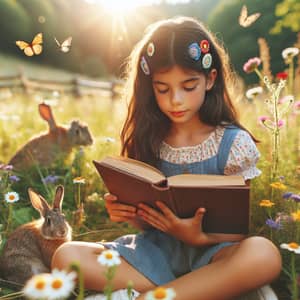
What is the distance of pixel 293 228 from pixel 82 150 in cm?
157

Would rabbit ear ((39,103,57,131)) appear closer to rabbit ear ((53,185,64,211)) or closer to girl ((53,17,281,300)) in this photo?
girl ((53,17,281,300))

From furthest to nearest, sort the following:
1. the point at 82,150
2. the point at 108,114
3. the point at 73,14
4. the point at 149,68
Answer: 1. the point at 73,14
2. the point at 108,114
3. the point at 82,150
4. the point at 149,68

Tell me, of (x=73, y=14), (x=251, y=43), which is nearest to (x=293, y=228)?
(x=251, y=43)

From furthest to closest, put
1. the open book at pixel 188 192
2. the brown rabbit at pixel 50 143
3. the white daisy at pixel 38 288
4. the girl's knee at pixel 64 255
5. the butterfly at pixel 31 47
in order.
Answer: the brown rabbit at pixel 50 143
the butterfly at pixel 31 47
the girl's knee at pixel 64 255
the open book at pixel 188 192
the white daisy at pixel 38 288

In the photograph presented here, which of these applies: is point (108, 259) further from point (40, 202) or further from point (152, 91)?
point (152, 91)

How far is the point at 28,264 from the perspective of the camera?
2.10 metres

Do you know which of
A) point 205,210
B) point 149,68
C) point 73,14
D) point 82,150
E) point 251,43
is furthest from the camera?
point 73,14

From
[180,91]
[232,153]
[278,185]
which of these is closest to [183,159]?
[232,153]

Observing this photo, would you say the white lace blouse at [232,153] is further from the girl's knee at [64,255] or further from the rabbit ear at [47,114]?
the rabbit ear at [47,114]

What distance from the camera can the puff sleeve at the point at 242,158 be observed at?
6.70 feet

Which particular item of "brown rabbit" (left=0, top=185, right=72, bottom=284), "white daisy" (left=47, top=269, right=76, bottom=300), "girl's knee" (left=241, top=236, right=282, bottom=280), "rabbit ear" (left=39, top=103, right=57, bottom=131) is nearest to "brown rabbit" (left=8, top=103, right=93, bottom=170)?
"rabbit ear" (left=39, top=103, right=57, bottom=131)

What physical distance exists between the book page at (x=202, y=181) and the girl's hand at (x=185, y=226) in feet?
0.39

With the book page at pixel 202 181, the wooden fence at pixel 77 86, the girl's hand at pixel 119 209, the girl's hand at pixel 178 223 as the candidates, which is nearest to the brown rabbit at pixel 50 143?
the girl's hand at pixel 119 209

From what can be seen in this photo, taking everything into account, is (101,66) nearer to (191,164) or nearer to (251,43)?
(251,43)
